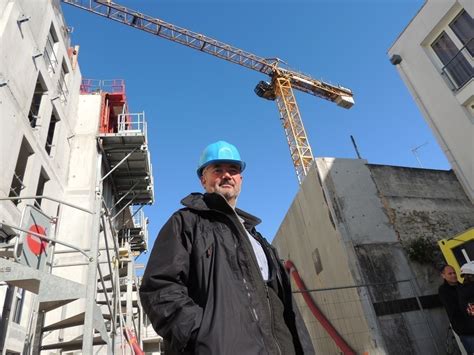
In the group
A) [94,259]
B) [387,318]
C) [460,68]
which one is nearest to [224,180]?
[94,259]

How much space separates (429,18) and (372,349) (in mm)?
10376

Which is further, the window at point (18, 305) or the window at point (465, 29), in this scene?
the window at point (465, 29)

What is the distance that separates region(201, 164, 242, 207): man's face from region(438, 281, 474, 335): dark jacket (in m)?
4.19

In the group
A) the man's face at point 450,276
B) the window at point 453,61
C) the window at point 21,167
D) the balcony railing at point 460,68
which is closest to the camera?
the man's face at point 450,276

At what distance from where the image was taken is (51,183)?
11.9 meters

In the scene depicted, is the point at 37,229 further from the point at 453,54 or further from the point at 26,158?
the point at 453,54

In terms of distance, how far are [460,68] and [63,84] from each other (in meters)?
14.7

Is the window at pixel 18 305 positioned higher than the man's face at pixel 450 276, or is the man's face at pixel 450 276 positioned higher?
the window at pixel 18 305

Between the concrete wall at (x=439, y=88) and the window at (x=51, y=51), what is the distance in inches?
508

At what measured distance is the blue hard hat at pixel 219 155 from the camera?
2.64 meters

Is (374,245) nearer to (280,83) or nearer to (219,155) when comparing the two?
(219,155)

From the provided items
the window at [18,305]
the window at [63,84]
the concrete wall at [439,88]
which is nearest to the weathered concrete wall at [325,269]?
the concrete wall at [439,88]

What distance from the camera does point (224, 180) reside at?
2.56 metres

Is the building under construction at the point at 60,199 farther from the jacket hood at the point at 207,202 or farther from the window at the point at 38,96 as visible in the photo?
the jacket hood at the point at 207,202
